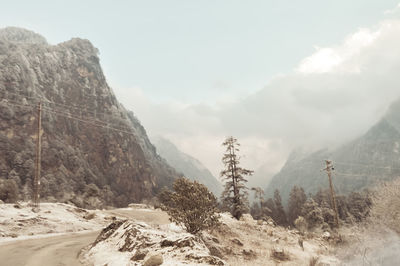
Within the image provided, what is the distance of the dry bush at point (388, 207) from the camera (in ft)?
60.3

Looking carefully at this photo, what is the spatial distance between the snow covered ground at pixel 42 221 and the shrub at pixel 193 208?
9.84 metres

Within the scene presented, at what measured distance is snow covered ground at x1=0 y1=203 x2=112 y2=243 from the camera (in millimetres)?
17520

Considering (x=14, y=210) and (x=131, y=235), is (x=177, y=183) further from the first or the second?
(x=14, y=210)

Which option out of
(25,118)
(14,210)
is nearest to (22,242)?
(14,210)

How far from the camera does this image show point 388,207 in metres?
19.7

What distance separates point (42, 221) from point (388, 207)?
26.2m

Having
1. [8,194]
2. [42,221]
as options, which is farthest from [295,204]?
[42,221]

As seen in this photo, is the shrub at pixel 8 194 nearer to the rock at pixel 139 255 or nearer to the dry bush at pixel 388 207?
the rock at pixel 139 255

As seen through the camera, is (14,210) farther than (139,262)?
Yes

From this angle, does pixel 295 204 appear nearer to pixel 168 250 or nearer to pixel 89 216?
pixel 89 216

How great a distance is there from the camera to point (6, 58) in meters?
111

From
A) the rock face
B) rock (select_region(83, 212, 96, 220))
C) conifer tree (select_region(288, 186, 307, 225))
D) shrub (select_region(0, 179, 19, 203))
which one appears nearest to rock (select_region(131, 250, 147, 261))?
rock (select_region(83, 212, 96, 220))

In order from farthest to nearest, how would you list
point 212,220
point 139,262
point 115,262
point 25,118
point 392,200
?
point 25,118 → point 392,200 → point 212,220 → point 115,262 → point 139,262

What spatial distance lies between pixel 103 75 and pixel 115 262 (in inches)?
6743
